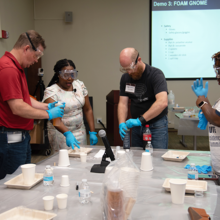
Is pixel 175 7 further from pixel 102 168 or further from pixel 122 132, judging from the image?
pixel 102 168

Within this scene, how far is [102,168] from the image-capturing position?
158 centimetres

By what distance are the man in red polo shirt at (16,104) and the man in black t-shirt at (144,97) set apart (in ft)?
2.53

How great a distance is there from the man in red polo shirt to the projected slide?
4.25 m

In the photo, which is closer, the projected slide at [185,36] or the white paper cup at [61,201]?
the white paper cup at [61,201]

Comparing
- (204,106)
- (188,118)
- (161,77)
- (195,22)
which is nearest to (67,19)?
(195,22)

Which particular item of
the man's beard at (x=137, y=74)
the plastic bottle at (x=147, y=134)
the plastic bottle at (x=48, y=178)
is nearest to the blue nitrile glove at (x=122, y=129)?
the plastic bottle at (x=147, y=134)

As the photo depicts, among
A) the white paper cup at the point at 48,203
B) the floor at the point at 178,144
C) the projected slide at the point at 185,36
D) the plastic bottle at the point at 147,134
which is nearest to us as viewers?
the white paper cup at the point at 48,203

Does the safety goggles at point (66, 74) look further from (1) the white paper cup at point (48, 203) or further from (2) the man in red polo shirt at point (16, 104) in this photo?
(1) the white paper cup at point (48, 203)

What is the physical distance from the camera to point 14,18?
4.69 meters

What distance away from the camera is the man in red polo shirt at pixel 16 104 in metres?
1.71

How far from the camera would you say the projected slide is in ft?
17.9

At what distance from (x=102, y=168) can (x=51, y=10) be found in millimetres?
5129

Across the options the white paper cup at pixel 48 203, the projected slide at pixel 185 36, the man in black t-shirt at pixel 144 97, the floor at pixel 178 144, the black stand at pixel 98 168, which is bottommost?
the floor at pixel 178 144

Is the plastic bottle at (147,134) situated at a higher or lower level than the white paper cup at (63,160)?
higher
